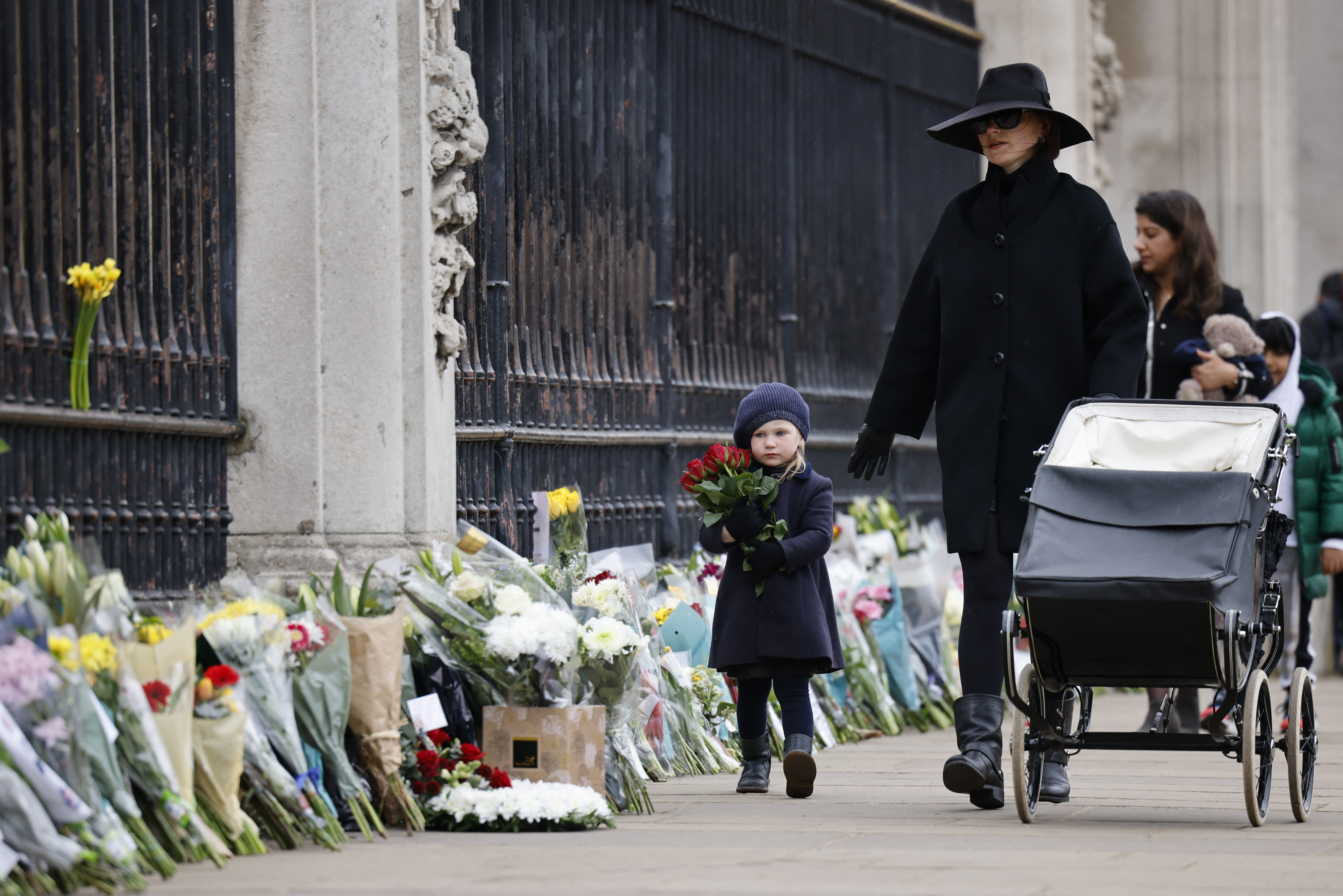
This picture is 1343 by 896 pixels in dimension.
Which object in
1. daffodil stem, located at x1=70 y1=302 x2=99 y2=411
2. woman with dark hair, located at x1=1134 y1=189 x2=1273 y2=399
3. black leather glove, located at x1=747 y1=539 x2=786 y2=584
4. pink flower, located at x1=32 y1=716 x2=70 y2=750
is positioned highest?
woman with dark hair, located at x1=1134 y1=189 x2=1273 y2=399

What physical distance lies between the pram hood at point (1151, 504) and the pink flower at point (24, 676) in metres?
2.42

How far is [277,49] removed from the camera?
707cm

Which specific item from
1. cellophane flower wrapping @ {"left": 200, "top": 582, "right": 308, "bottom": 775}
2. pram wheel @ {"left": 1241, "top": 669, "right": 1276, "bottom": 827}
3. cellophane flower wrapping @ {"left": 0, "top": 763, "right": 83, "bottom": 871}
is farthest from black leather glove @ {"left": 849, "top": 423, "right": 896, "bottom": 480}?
cellophane flower wrapping @ {"left": 0, "top": 763, "right": 83, "bottom": 871}

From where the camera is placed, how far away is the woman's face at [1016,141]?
22.0 ft

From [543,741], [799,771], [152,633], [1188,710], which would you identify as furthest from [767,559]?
[1188,710]

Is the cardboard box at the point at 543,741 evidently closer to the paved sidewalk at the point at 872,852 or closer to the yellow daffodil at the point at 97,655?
the paved sidewalk at the point at 872,852

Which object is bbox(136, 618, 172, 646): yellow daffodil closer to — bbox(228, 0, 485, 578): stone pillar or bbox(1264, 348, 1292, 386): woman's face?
bbox(228, 0, 485, 578): stone pillar

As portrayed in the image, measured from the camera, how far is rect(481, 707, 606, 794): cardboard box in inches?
237

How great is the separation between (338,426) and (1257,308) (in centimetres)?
1014

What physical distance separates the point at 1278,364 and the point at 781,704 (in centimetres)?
338

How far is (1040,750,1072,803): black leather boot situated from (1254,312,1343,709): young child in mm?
2777

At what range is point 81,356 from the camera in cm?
611

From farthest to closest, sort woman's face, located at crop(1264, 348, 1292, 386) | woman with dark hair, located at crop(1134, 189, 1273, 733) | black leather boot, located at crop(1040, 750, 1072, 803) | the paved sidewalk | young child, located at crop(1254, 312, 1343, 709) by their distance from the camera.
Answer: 1. woman's face, located at crop(1264, 348, 1292, 386)
2. young child, located at crop(1254, 312, 1343, 709)
3. woman with dark hair, located at crop(1134, 189, 1273, 733)
4. black leather boot, located at crop(1040, 750, 1072, 803)
5. the paved sidewalk

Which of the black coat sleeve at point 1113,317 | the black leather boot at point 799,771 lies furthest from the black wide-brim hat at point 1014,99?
the black leather boot at point 799,771
